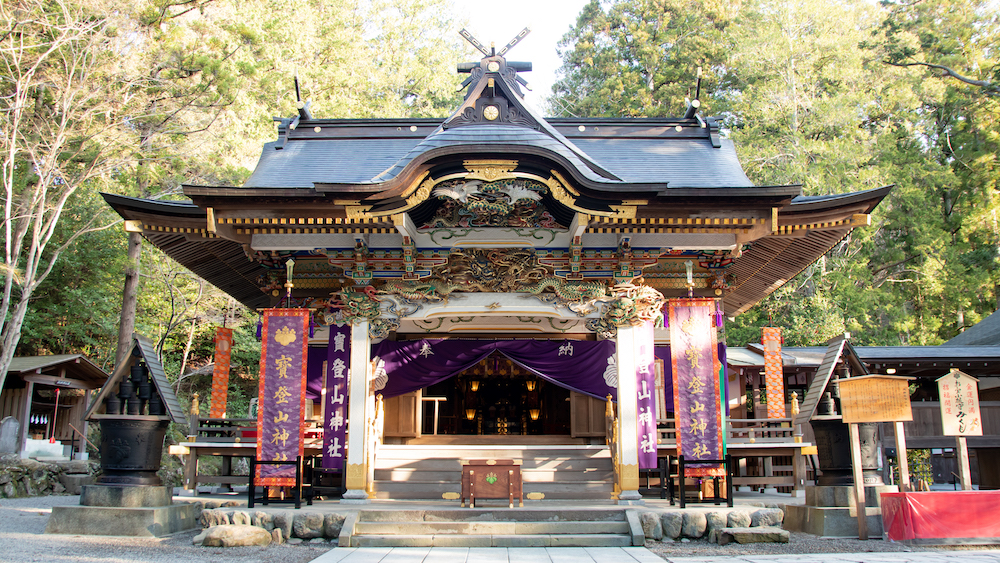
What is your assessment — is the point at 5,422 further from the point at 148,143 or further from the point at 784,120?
the point at 784,120

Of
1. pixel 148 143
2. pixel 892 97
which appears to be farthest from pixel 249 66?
pixel 892 97

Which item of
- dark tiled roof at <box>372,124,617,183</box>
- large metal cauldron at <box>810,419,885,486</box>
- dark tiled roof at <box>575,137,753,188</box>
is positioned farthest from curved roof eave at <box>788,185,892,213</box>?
large metal cauldron at <box>810,419,885,486</box>

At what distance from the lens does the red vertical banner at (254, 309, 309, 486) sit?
26.7ft

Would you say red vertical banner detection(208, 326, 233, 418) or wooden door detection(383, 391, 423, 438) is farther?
wooden door detection(383, 391, 423, 438)

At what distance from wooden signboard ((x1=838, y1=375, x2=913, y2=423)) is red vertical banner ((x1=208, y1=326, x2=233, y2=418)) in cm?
891

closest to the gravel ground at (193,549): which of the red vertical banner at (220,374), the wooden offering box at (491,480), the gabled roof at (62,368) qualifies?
the wooden offering box at (491,480)

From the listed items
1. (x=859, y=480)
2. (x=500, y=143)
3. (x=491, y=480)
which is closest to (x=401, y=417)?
(x=491, y=480)

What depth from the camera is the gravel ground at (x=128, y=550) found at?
19.3 ft

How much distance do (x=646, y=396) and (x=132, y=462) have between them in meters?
6.44

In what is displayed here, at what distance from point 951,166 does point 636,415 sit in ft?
72.6

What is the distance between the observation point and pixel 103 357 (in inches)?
845

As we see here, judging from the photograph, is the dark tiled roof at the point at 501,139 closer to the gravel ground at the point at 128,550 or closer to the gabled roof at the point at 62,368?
the gravel ground at the point at 128,550

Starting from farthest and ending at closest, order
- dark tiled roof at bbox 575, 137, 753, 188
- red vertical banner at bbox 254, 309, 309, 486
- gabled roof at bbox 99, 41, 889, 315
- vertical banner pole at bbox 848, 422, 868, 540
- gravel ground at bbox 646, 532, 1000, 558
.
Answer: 1. dark tiled roof at bbox 575, 137, 753, 188
2. red vertical banner at bbox 254, 309, 309, 486
3. gabled roof at bbox 99, 41, 889, 315
4. vertical banner pole at bbox 848, 422, 868, 540
5. gravel ground at bbox 646, 532, 1000, 558

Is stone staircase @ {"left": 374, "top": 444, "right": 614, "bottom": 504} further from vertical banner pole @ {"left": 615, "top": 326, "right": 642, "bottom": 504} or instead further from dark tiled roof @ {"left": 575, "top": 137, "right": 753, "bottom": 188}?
dark tiled roof @ {"left": 575, "top": 137, "right": 753, "bottom": 188}
